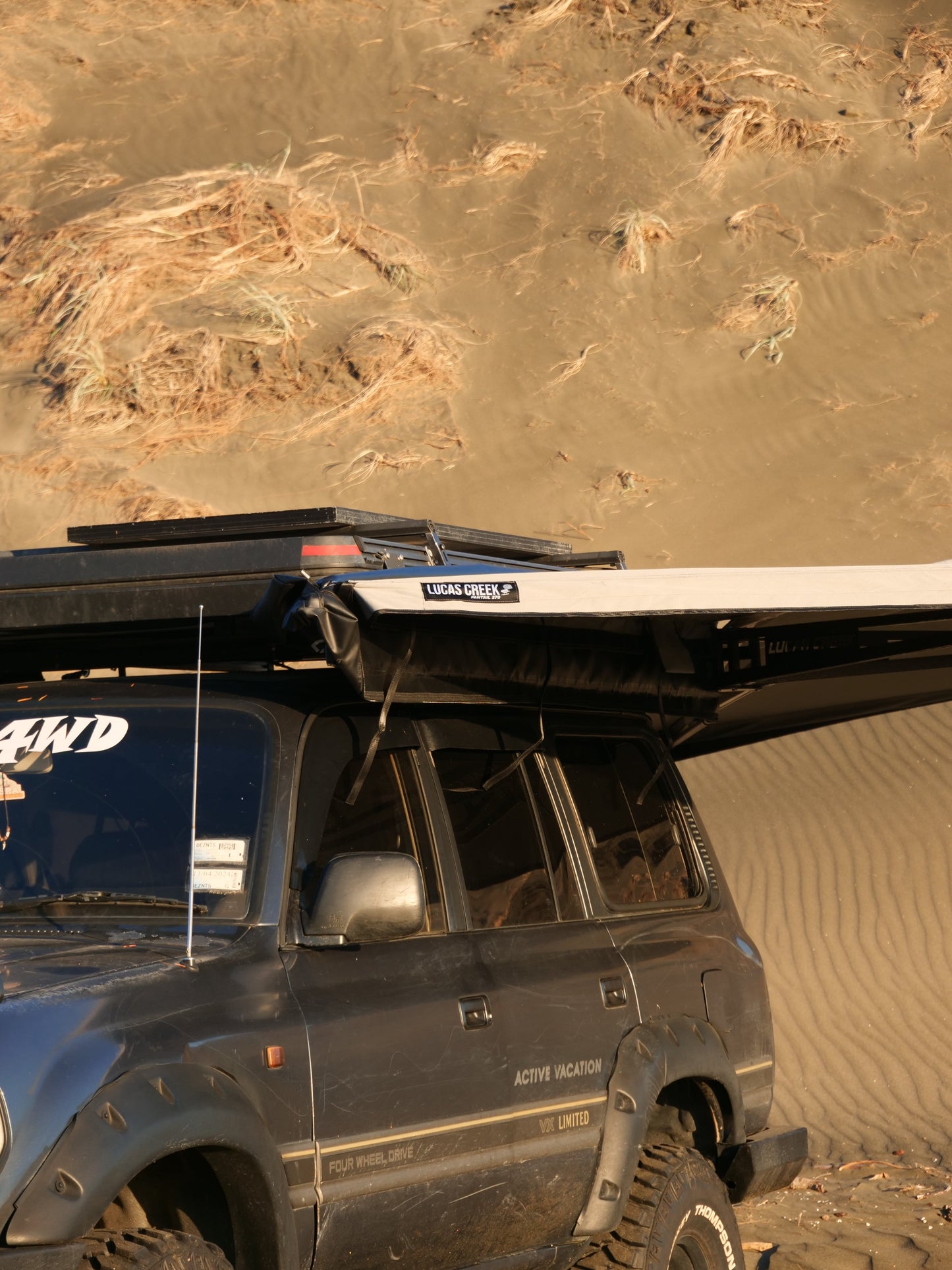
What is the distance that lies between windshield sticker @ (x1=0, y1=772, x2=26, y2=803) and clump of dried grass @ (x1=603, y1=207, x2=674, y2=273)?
19912 millimetres

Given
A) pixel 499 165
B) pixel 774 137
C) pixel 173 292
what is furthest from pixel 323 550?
pixel 774 137

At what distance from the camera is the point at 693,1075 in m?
5.18

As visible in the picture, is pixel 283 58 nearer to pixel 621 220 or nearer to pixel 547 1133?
pixel 621 220

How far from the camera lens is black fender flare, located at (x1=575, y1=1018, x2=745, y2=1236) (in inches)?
184

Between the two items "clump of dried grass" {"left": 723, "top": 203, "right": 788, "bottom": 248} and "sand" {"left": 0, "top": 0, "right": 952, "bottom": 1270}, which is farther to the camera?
"clump of dried grass" {"left": 723, "top": 203, "right": 788, "bottom": 248}

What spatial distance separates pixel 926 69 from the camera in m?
25.7

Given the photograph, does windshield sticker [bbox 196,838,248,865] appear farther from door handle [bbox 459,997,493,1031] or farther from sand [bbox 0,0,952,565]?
sand [bbox 0,0,952,565]

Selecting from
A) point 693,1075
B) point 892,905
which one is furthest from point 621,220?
point 693,1075

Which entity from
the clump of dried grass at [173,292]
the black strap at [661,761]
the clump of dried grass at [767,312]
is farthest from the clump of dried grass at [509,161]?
the black strap at [661,761]

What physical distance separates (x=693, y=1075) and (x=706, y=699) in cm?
158

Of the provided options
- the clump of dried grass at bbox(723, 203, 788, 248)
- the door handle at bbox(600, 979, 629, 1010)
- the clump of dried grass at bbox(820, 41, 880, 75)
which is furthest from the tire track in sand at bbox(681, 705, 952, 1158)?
the clump of dried grass at bbox(820, 41, 880, 75)

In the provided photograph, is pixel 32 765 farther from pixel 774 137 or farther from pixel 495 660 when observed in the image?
pixel 774 137

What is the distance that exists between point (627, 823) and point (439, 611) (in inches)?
75.6

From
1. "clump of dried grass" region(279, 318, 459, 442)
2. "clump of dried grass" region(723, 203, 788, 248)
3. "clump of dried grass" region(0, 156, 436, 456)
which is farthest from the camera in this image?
"clump of dried grass" region(723, 203, 788, 248)
